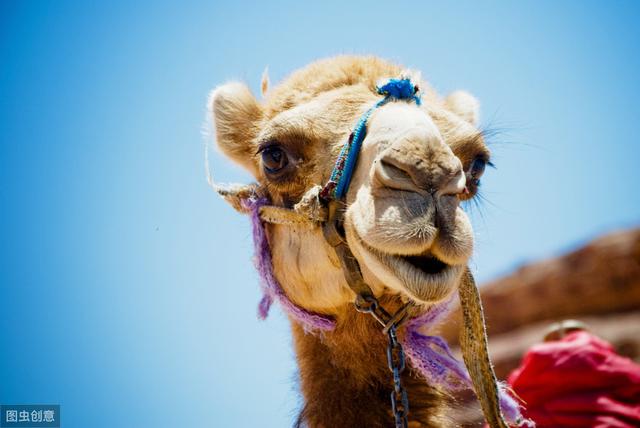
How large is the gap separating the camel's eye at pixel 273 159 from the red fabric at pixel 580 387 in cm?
242

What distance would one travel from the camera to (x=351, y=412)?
3164 mm

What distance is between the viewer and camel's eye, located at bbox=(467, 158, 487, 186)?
335 cm

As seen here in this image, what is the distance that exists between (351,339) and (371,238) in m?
1.03

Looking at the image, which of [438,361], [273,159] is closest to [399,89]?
[273,159]

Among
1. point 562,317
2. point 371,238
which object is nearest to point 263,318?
point 371,238

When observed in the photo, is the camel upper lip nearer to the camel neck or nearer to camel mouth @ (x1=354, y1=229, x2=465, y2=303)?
camel mouth @ (x1=354, y1=229, x2=465, y2=303)

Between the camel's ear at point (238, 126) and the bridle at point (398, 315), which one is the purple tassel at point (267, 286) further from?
the camel's ear at point (238, 126)

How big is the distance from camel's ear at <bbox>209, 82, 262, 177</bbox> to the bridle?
760mm

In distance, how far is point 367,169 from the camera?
109 inches

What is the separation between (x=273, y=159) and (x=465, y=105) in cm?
171

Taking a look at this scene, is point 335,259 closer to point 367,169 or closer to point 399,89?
point 367,169

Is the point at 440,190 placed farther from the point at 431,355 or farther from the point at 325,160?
the point at 431,355

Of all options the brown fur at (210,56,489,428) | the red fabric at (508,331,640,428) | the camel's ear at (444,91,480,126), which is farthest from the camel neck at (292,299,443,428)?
the camel's ear at (444,91,480,126)

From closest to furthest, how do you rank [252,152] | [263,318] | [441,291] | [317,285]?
1. [441,291]
2. [317,285]
3. [263,318]
4. [252,152]
